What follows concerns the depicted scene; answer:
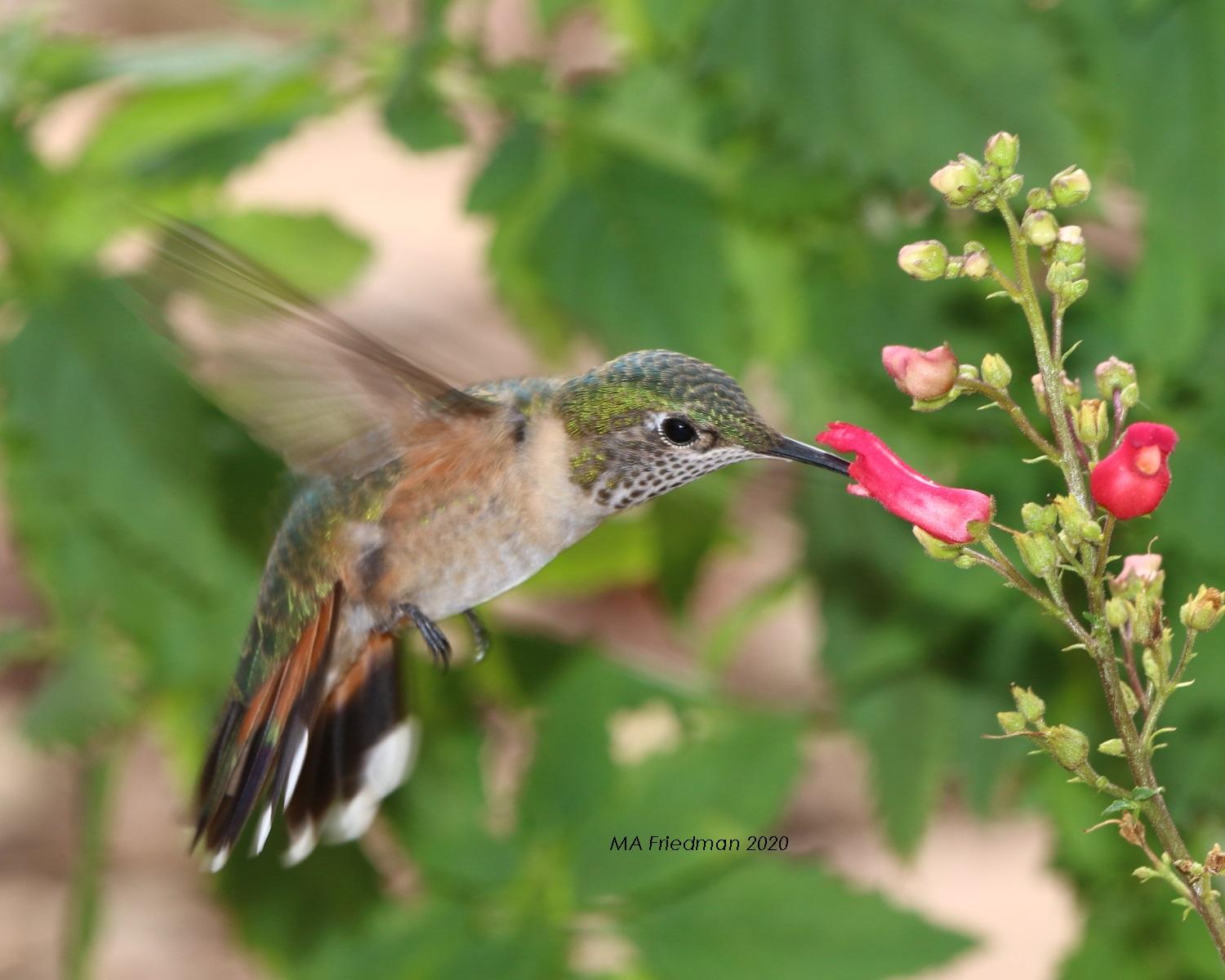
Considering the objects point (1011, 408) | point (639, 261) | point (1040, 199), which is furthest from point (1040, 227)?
point (639, 261)

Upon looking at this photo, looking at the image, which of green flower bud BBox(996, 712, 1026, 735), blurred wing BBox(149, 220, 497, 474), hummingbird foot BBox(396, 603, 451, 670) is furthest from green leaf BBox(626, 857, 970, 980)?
green flower bud BBox(996, 712, 1026, 735)

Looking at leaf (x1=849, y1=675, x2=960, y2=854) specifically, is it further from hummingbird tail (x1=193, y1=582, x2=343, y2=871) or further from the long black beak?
the long black beak

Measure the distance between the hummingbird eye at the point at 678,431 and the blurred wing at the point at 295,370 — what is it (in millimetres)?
225

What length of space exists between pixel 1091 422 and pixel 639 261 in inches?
53.7

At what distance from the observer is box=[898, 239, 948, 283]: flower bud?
3.53ft

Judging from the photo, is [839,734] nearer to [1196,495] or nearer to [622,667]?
[622,667]

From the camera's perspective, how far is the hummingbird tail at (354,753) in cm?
179

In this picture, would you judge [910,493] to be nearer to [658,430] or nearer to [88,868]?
[658,430]

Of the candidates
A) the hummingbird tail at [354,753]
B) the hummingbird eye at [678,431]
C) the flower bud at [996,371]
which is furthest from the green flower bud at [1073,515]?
the hummingbird tail at [354,753]

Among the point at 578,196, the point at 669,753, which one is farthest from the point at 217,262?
the point at 669,753

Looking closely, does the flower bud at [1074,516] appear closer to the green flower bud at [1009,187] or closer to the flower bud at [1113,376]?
the flower bud at [1113,376]

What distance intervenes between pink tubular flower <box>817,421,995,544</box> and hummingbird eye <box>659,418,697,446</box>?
16cm

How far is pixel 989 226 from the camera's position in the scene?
8.53 feet

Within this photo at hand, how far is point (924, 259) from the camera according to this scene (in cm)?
108
